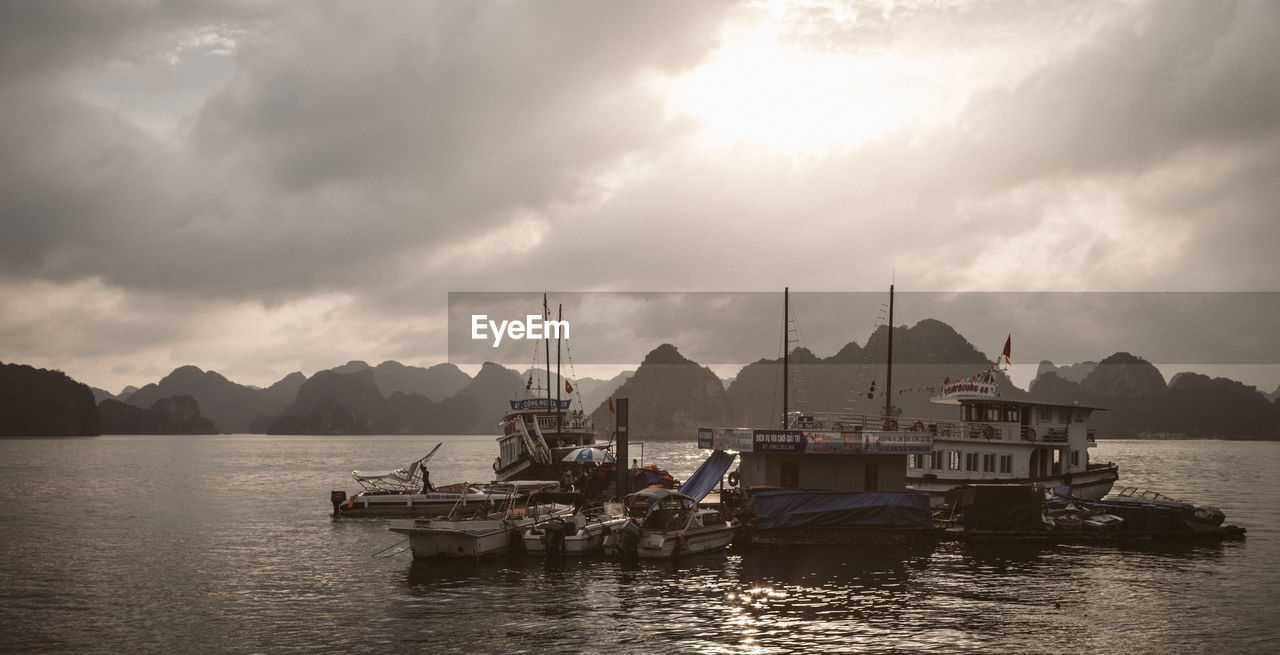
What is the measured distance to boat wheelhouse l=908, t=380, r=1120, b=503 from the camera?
205 feet

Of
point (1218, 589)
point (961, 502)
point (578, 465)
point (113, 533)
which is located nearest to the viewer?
point (1218, 589)

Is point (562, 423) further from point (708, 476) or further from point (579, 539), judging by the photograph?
point (579, 539)

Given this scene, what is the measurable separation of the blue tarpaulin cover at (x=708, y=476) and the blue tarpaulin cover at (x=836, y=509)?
531 cm

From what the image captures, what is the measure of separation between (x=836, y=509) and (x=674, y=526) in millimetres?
9248

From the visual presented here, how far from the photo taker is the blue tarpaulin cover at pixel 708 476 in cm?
5394

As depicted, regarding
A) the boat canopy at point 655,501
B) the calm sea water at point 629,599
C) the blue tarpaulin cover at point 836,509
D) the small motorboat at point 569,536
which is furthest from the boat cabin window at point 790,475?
the small motorboat at point 569,536

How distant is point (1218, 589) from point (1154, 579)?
263 cm

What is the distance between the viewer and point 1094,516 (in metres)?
54.0

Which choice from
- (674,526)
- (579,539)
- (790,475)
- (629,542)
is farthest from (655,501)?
(790,475)

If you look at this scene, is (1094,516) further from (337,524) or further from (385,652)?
(337,524)

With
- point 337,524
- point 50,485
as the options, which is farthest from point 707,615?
point 50,485

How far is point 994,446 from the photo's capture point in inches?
2482

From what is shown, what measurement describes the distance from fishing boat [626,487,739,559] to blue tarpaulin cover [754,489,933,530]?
87.3 inches

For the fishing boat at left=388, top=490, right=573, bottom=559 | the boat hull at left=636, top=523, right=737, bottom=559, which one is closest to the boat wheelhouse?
the boat hull at left=636, top=523, right=737, bottom=559
